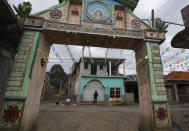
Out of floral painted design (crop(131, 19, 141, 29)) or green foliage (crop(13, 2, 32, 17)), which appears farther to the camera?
floral painted design (crop(131, 19, 141, 29))

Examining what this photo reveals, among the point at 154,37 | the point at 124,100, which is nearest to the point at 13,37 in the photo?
the point at 154,37

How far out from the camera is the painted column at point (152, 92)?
439cm

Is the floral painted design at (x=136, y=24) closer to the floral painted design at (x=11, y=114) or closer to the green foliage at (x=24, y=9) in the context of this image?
the green foliage at (x=24, y=9)

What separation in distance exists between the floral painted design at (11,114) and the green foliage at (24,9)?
12.8 feet

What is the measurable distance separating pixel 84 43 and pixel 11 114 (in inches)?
172

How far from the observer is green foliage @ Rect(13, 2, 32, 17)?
4719 mm

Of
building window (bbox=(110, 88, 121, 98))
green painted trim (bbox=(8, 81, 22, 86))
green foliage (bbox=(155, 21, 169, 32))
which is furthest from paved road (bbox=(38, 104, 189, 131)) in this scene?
building window (bbox=(110, 88, 121, 98))

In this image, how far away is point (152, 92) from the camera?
4605mm

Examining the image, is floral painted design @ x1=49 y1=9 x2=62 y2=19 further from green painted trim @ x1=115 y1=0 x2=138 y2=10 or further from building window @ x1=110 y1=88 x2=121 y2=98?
building window @ x1=110 y1=88 x2=121 y2=98

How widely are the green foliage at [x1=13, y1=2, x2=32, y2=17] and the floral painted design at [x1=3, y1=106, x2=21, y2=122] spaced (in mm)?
3887

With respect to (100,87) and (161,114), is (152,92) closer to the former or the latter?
(161,114)

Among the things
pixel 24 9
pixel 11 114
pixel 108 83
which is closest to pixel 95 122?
pixel 11 114

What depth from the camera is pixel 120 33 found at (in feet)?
18.1

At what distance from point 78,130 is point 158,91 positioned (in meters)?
3.82
